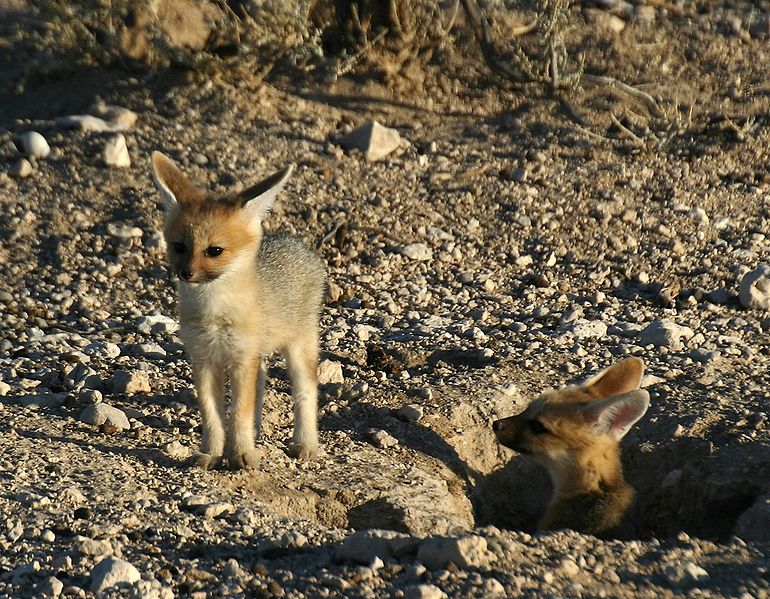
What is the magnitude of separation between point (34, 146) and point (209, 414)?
410 cm

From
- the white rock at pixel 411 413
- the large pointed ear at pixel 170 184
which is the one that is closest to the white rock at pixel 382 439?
the white rock at pixel 411 413

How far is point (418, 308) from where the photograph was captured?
7492 mm

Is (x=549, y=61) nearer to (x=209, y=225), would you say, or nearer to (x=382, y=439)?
(x=382, y=439)

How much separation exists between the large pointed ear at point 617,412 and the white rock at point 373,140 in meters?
3.71

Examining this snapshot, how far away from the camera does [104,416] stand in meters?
5.78

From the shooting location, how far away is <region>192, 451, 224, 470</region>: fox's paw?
5.41 m

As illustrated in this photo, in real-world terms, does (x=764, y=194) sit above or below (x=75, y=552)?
above

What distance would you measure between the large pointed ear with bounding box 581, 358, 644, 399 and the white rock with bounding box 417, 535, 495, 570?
2.27 metres

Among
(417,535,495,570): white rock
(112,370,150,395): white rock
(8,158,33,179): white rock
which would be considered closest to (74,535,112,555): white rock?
(417,535,495,570): white rock

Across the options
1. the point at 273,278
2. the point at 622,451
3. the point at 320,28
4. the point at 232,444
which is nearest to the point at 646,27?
the point at 320,28

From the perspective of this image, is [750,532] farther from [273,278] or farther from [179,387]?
[179,387]

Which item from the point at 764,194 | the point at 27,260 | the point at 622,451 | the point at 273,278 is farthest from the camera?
the point at 764,194

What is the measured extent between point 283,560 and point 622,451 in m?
2.73

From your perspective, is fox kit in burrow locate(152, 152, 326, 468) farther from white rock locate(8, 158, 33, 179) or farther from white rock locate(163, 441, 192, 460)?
white rock locate(8, 158, 33, 179)
